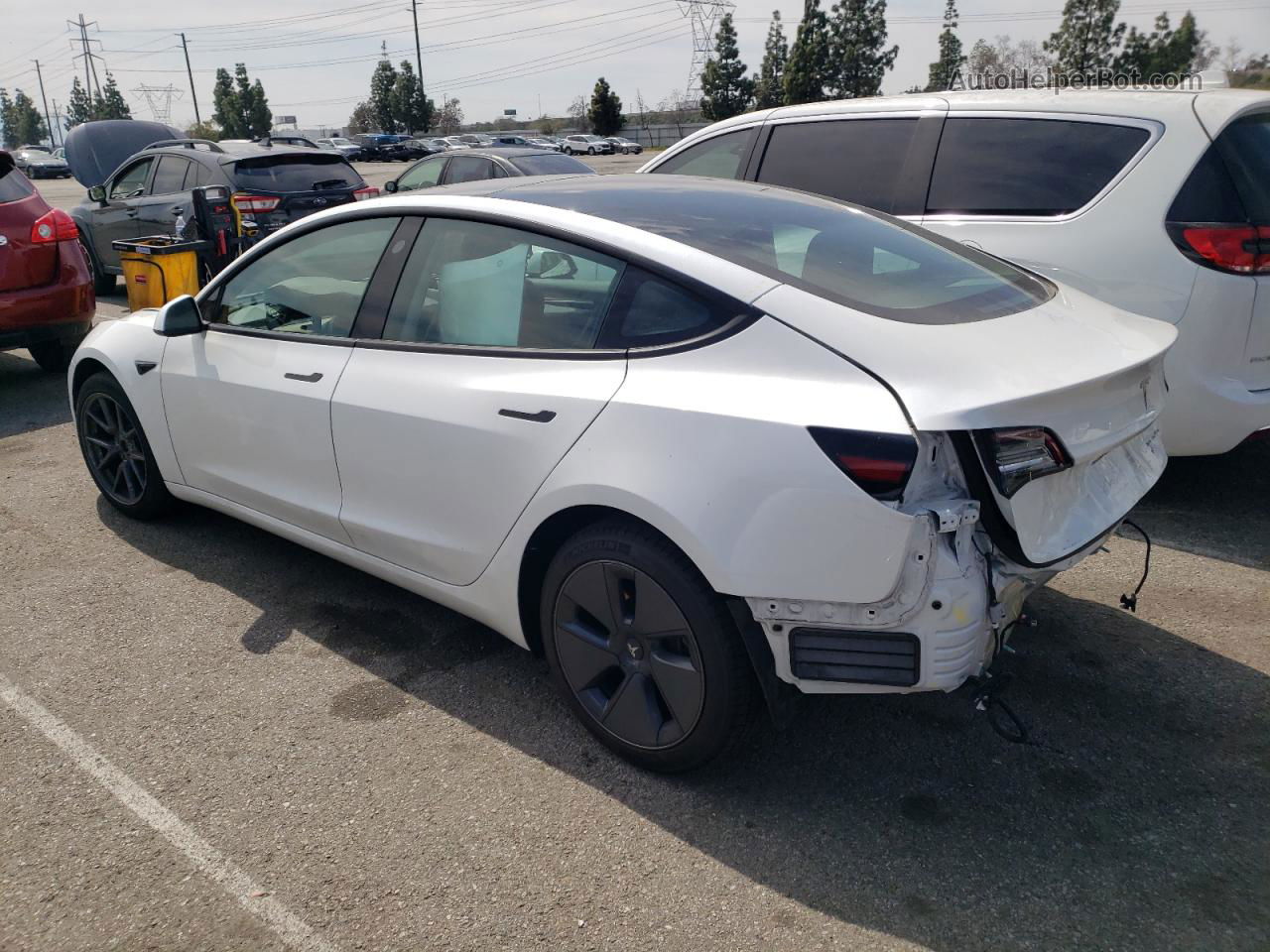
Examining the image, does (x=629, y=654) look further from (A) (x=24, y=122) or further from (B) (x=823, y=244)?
(A) (x=24, y=122)

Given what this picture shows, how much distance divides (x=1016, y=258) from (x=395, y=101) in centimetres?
8671

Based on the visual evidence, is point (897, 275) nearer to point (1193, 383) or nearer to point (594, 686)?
point (594, 686)

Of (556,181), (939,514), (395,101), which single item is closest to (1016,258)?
(556,181)

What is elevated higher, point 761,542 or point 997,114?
point 997,114

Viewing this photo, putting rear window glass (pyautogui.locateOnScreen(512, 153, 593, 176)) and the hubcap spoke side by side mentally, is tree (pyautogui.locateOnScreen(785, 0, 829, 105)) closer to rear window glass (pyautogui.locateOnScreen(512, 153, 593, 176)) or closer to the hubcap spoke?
rear window glass (pyautogui.locateOnScreen(512, 153, 593, 176))

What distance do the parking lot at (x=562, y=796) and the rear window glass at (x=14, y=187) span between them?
4265 millimetres

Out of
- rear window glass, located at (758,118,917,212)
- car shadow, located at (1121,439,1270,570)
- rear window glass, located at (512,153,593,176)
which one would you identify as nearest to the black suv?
rear window glass, located at (512,153,593,176)

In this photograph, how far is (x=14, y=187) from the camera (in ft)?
23.4

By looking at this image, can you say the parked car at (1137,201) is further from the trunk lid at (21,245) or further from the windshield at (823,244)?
the trunk lid at (21,245)

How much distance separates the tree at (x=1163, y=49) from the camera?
173 feet

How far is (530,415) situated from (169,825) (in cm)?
144

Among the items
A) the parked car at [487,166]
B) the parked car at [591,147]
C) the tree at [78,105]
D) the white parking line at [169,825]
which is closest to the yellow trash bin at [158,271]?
the parked car at [487,166]

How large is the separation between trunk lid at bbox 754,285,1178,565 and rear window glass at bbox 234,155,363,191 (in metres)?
9.01

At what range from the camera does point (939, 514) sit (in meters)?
2.26
